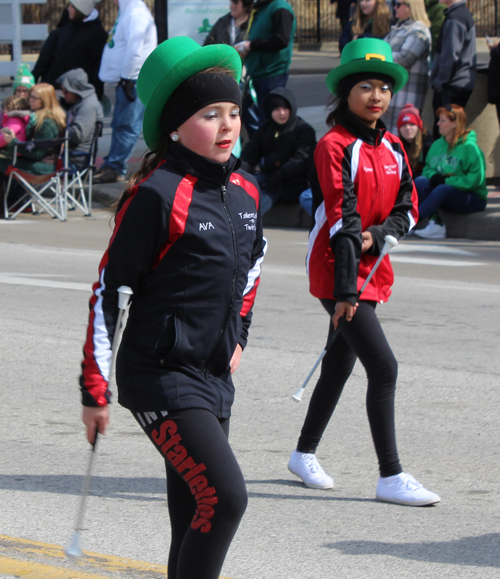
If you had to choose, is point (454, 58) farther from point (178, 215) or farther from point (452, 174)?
point (178, 215)

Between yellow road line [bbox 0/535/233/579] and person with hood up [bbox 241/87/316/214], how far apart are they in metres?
9.17

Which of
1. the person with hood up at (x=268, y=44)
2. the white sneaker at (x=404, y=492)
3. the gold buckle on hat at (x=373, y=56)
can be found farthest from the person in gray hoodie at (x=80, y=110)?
the white sneaker at (x=404, y=492)

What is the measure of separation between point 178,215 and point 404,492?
185 centimetres

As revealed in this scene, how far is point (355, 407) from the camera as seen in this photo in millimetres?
5430

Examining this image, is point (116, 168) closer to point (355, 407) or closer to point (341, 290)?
point (355, 407)

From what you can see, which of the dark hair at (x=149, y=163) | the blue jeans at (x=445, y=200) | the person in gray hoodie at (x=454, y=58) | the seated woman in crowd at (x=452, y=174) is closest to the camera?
the dark hair at (x=149, y=163)

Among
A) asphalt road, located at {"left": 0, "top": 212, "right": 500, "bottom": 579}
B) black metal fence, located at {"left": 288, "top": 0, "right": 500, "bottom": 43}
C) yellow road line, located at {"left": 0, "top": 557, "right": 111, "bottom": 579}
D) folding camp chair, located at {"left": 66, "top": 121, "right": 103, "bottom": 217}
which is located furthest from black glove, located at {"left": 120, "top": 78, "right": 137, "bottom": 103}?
black metal fence, located at {"left": 288, "top": 0, "right": 500, "bottom": 43}

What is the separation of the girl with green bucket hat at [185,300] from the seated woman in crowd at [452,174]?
890 cm

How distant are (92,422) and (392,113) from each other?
422 inches

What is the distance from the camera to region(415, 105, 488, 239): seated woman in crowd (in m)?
11.4

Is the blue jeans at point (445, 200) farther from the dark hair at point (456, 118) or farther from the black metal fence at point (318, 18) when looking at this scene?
the black metal fence at point (318, 18)

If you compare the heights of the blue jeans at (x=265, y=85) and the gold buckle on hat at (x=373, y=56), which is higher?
the gold buckle on hat at (x=373, y=56)

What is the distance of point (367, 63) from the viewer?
4.14 meters

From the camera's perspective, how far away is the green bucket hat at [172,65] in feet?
9.09
